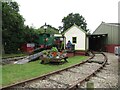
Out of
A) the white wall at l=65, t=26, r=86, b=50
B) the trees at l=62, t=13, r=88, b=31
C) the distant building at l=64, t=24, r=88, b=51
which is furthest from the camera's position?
the trees at l=62, t=13, r=88, b=31

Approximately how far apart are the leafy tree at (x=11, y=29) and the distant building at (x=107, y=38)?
12834mm

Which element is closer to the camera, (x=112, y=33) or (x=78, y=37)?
(x=78, y=37)

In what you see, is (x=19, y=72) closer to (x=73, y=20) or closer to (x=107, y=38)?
(x=107, y=38)

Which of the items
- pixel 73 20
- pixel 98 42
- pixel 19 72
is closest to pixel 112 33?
pixel 98 42

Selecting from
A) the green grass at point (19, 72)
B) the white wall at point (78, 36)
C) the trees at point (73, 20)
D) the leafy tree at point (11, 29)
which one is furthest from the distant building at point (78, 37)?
the trees at point (73, 20)

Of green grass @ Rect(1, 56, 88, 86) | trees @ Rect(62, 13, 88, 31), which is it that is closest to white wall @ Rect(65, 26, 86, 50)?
green grass @ Rect(1, 56, 88, 86)

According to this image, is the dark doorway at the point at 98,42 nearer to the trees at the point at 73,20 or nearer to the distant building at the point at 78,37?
the distant building at the point at 78,37

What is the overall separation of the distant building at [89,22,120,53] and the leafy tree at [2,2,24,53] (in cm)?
1283

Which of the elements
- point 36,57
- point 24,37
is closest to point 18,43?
point 24,37

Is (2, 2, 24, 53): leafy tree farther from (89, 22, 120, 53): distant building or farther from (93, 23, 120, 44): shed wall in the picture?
(93, 23, 120, 44): shed wall

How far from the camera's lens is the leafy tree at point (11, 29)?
24244 mm

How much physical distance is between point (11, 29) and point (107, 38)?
16803 millimetres

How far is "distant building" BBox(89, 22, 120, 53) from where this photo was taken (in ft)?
105

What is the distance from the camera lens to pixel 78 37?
28516 millimetres
